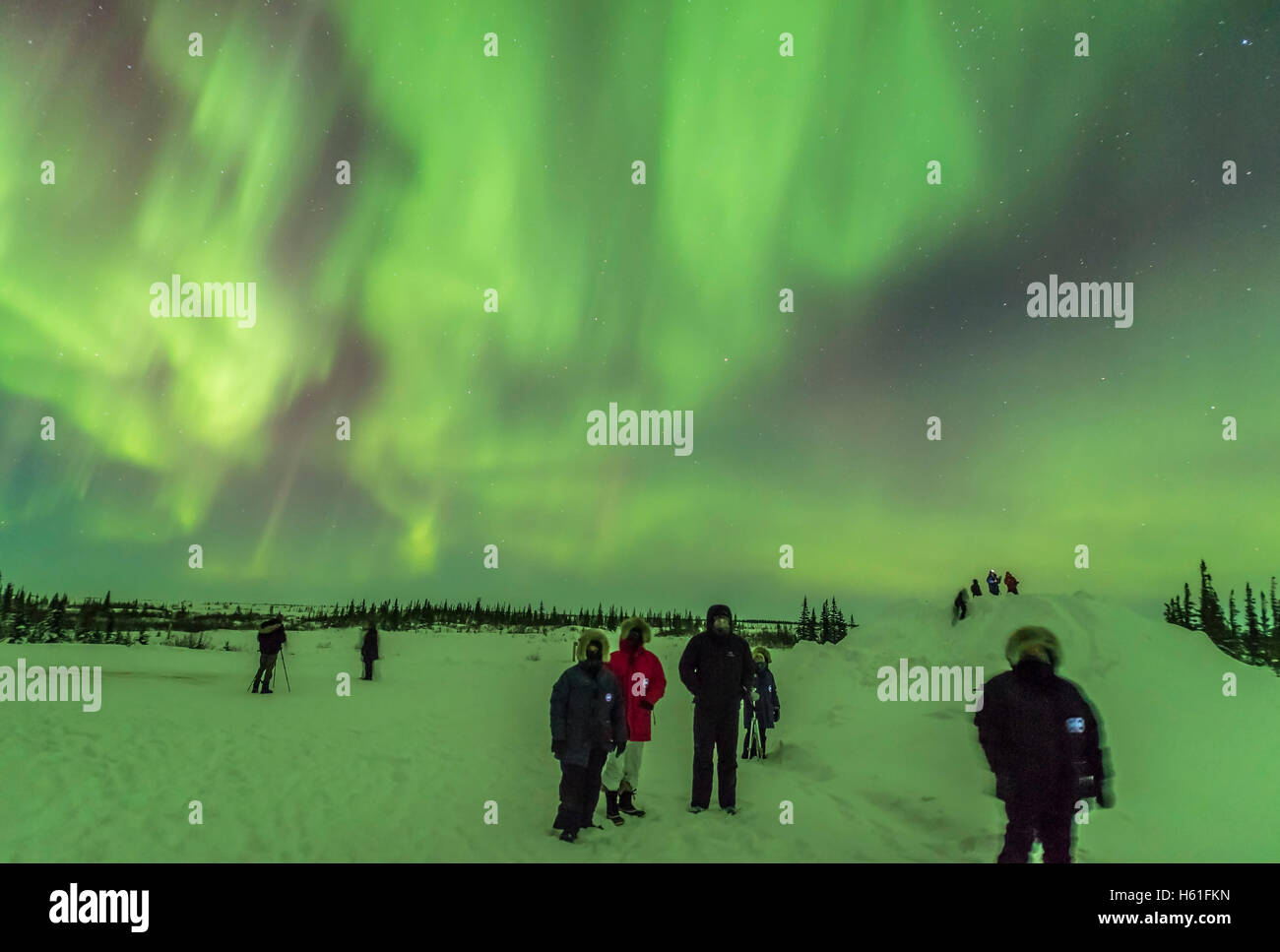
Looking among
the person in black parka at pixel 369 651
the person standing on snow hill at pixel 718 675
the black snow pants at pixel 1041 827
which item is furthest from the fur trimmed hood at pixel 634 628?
the person in black parka at pixel 369 651

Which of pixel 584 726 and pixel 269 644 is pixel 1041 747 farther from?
pixel 269 644

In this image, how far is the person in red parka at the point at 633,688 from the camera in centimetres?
809

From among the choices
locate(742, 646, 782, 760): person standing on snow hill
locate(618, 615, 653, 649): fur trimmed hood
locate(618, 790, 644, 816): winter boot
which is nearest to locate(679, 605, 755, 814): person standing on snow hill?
locate(618, 615, 653, 649): fur trimmed hood

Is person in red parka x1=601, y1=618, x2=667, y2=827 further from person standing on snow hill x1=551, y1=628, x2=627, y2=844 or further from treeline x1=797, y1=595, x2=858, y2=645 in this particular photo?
treeline x1=797, y1=595, x2=858, y2=645

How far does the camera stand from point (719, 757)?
330 inches

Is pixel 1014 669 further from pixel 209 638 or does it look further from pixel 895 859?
pixel 209 638

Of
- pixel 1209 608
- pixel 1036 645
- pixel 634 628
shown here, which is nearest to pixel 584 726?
pixel 634 628

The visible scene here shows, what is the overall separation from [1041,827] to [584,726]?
4.08 metres

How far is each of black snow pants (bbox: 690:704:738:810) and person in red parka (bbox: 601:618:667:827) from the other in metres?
0.62

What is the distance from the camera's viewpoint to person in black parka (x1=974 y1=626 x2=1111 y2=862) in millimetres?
5164

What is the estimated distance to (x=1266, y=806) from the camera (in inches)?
349
